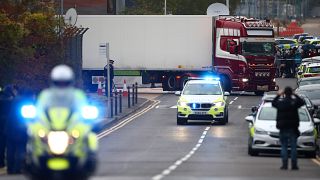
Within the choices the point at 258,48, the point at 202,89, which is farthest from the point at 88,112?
the point at 258,48

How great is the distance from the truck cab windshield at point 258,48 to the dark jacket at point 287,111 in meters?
33.6

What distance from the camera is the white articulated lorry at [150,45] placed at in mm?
58875

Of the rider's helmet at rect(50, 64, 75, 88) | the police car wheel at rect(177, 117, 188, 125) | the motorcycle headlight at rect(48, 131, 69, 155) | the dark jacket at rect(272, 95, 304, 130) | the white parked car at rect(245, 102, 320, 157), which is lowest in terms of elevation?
the police car wheel at rect(177, 117, 188, 125)

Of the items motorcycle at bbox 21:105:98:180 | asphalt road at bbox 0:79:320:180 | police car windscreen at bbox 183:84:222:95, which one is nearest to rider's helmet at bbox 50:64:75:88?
motorcycle at bbox 21:105:98:180

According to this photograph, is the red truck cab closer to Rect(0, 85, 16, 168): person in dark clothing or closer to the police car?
the police car

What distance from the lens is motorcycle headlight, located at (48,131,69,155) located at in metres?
13.3

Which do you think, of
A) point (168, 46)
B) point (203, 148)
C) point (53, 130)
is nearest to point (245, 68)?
point (168, 46)

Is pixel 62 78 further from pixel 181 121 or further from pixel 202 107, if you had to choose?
pixel 181 121

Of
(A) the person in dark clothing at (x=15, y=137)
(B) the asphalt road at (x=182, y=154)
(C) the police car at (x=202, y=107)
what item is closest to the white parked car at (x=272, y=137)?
(B) the asphalt road at (x=182, y=154)

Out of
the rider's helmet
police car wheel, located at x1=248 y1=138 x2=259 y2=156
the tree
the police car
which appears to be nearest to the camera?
the rider's helmet

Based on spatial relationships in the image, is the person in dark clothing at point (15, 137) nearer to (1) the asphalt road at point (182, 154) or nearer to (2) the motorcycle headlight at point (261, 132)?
(1) the asphalt road at point (182, 154)

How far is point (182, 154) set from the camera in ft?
91.2

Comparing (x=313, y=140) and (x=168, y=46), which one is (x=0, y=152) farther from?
(x=168, y=46)

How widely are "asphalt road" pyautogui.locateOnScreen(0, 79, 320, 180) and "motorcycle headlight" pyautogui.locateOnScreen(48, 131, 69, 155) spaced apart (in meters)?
6.67
